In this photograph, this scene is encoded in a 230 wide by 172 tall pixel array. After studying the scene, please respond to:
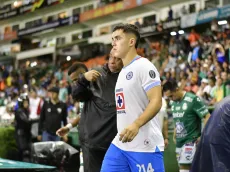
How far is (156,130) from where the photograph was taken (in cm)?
406

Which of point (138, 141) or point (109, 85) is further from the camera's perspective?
point (109, 85)

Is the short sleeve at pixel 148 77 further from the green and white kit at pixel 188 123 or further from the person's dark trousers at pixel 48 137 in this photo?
the person's dark trousers at pixel 48 137

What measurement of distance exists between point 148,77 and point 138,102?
0.23 meters

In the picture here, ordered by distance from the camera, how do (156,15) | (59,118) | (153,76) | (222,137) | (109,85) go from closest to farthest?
(222,137) < (153,76) < (109,85) < (59,118) < (156,15)

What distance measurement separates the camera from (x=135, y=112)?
13.1ft

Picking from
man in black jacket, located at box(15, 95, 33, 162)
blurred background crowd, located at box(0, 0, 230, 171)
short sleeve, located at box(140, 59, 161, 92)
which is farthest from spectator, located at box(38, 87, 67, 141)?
short sleeve, located at box(140, 59, 161, 92)

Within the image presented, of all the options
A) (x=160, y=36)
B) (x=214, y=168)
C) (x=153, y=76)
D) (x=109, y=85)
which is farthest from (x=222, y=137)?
(x=160, y=36)

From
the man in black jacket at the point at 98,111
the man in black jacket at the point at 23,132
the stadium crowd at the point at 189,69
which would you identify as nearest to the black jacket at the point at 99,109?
the man in black jacket at the point at 98,111

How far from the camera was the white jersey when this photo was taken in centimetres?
395

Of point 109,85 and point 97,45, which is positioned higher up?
point 97,45

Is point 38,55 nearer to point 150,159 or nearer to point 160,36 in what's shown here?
point 160,36

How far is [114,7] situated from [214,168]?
105 ft

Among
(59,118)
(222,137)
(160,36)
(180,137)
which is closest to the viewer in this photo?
(222,137)

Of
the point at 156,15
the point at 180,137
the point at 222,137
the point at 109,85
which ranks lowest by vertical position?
the point at 180,137
